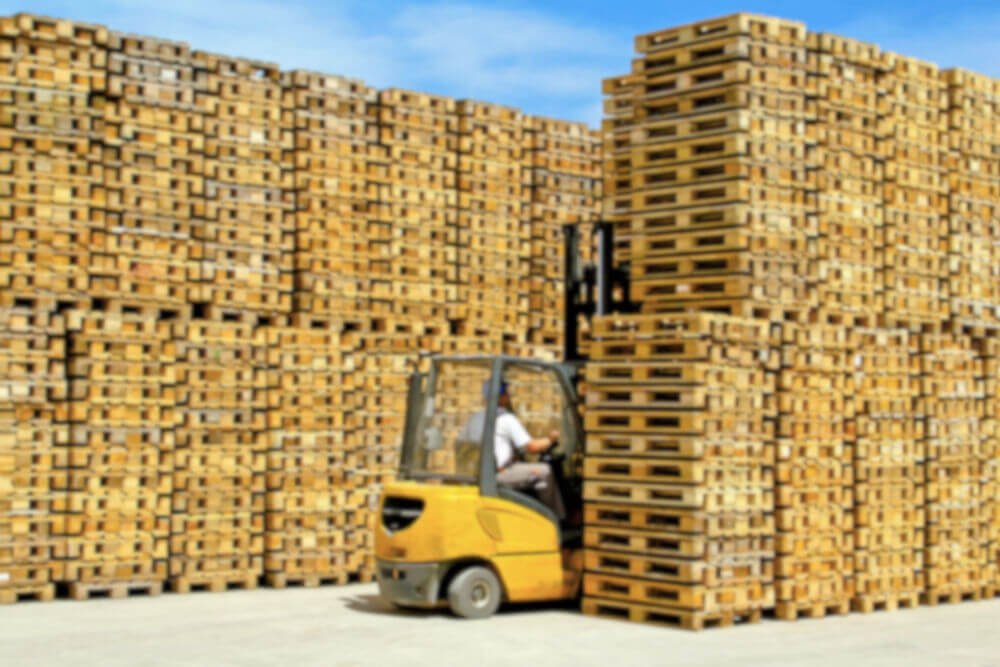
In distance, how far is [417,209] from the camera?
15.8 m

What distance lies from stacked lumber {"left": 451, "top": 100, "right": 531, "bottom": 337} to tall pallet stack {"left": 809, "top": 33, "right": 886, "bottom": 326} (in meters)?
4.98

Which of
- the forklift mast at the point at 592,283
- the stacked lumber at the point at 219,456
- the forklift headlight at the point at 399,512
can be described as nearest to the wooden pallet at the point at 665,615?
the forklift headlight at the point at 399,512

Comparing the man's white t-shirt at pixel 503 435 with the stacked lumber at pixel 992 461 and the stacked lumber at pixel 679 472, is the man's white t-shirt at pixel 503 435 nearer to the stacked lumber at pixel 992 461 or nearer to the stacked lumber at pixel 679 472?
the stacked lumber at pixel 679 472

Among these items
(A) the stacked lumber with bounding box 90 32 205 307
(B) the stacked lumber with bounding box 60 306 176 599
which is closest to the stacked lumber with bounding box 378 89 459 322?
(A) the stacked lumber with bounding box 90 32 205 307

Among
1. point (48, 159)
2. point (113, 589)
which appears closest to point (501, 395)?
point (113, 589)

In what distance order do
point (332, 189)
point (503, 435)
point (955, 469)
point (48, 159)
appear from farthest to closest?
point (332, 189) → point (955, 469) → point (48, 159) → point (503, 435)

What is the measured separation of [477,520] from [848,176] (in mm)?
5138

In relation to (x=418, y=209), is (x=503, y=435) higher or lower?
lower

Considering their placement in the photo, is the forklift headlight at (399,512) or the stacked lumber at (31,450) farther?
the stacked lumber at (31,450)

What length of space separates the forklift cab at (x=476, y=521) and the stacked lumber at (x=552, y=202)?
508cm

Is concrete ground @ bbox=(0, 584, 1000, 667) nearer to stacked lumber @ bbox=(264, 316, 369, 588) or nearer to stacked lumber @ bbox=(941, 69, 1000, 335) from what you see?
stacked lumber @ bbox=(264, 316, 369, 588)

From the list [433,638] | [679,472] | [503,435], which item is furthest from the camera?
[503,435]

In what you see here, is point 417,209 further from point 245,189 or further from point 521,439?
point 521,439

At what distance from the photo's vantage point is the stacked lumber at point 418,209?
1557 centimetres
